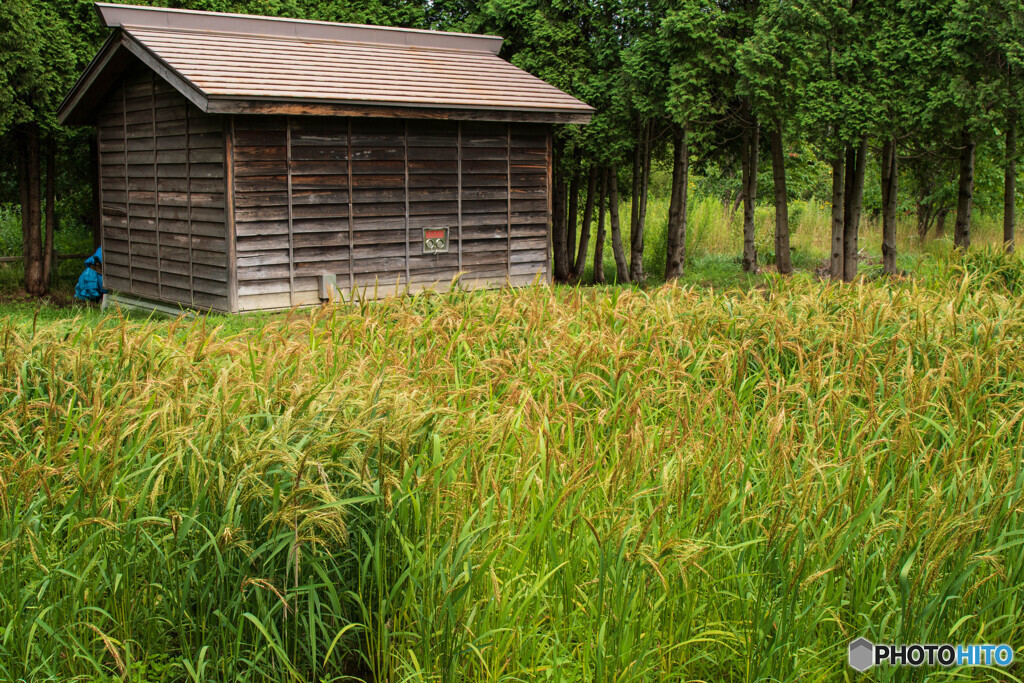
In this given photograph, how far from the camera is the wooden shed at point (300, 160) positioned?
44.7 feet

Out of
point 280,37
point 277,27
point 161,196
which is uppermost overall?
point 277,27

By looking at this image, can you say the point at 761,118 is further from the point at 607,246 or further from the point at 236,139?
the point at 607,246

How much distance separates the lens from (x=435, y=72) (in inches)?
650

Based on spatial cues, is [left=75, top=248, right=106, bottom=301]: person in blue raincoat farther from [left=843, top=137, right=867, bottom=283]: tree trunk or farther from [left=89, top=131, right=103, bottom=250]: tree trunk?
[left=843, top=137, right=867, bottom=283]: tree trunk

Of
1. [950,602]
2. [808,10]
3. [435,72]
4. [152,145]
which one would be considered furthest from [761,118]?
[950,602]

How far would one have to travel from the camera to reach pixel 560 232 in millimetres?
23172

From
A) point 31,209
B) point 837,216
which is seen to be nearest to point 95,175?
point 31,209

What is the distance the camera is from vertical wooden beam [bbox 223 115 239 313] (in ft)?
43.4

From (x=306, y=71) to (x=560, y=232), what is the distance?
982 centimetres

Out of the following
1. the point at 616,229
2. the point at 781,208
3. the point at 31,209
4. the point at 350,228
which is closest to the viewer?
the point at 350,228

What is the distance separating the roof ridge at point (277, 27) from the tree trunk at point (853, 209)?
7718 millimetres

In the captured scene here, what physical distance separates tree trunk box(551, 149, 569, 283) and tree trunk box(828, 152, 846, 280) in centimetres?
709

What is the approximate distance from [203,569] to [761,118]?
1608 centimetres

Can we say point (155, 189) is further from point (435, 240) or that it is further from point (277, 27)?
point (435, 240)
